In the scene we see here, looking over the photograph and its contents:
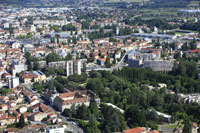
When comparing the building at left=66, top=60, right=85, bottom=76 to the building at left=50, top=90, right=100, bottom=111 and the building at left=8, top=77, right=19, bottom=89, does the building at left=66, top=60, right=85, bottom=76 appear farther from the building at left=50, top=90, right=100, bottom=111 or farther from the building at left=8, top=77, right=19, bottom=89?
the building at left=50, top=90, right=100, bottom=111

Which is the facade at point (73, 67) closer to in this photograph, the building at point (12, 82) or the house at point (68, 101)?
the building at point (12, 82)

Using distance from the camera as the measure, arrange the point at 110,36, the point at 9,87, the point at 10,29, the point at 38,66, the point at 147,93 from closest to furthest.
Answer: the point at 147,93
the point at 9,87
the point at 38,66
the point at 110,36
the point at 10,29

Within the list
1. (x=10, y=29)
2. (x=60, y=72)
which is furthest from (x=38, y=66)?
(x=10, y=29)

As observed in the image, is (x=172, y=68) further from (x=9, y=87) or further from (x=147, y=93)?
(x=9, y=87)

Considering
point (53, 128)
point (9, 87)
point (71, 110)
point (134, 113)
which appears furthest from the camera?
point (9, 87)

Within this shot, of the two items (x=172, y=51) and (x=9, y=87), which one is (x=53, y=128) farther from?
(x=172, y=51)

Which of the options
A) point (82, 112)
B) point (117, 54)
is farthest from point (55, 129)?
point (117, 54)

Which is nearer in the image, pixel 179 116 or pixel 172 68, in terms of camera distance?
pixel 179 116
